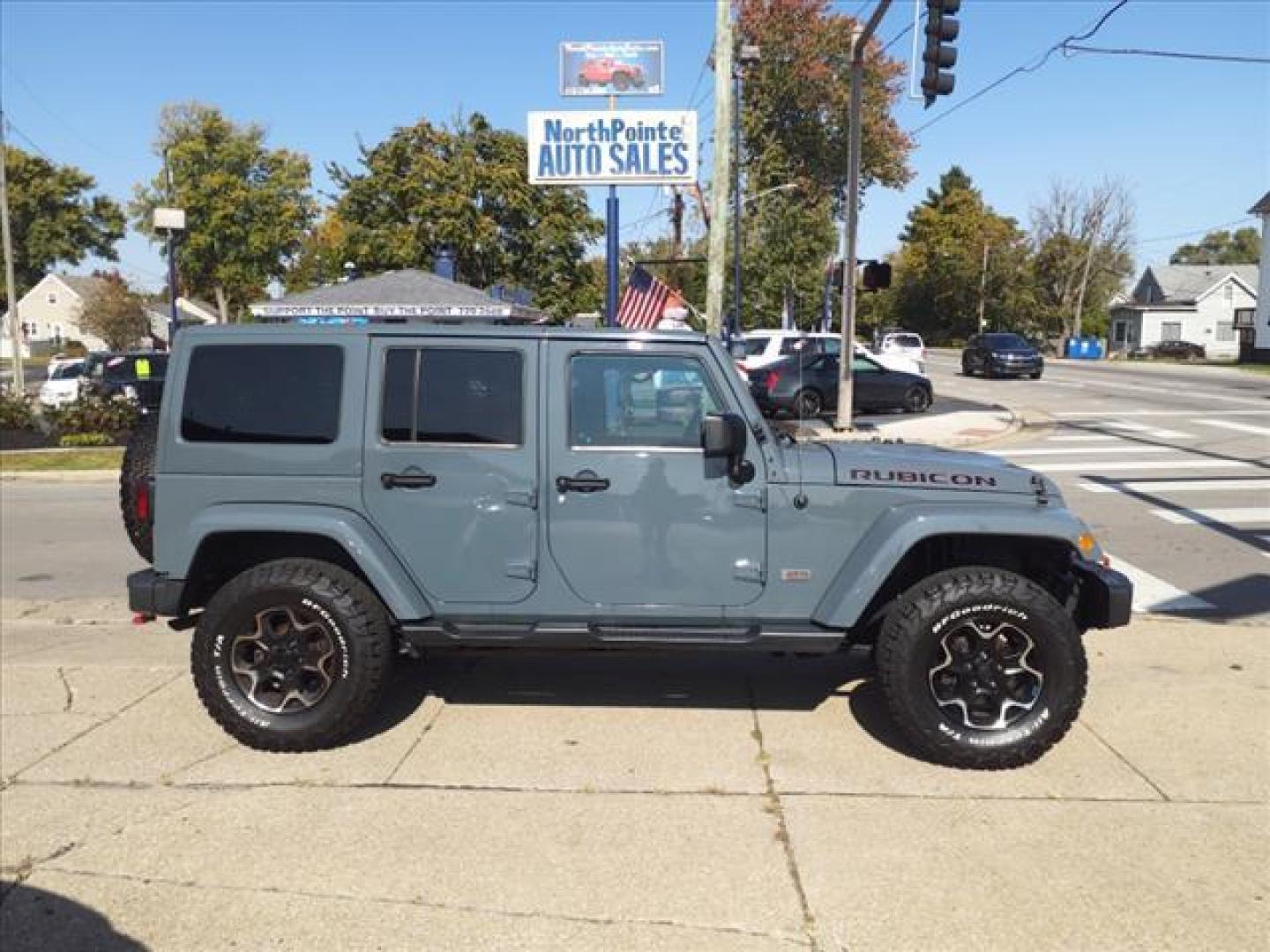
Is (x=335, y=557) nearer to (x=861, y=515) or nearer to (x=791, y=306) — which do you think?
(x=861, y=515)

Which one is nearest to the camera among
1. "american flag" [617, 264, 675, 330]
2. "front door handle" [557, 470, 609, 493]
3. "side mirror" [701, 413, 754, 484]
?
"side mirror" [701, 413, 754, 484]

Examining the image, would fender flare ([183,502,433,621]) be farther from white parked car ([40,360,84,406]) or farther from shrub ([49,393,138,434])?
white parked car ([40,360,84,406])

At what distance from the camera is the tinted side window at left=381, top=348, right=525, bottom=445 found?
4246mm

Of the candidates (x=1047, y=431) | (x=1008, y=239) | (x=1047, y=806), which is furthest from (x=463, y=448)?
(x=1008, y=239)

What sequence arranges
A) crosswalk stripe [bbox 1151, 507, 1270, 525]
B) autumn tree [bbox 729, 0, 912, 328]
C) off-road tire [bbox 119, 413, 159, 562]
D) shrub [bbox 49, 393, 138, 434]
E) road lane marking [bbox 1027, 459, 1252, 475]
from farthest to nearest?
autumn tree [bbox 729, 0, 912, 328], shrub [bbox 49, 393, 138, 434], road lane marking [bbox 1027, 459, 1252, 475], crosswalk stripe [bbox 1151, 507, 1270, 525], off-road tire [bbox 119, 413, 159, 562]

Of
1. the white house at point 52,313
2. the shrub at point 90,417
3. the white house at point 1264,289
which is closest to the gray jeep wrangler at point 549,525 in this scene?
the shrub at point 90,417

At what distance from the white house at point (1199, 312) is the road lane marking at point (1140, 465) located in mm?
60461

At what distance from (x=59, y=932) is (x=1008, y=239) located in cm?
7382

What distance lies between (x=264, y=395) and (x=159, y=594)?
97cm

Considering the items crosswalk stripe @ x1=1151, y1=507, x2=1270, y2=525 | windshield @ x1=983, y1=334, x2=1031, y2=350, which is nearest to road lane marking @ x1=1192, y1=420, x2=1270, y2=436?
crosswalk stripe @ x1=1151, y1=507, x2=1270, y2=525

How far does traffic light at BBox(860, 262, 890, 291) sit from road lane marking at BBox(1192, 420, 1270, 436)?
7.05m

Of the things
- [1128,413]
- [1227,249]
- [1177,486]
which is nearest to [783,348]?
[1128,413]

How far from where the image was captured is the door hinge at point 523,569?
Result: 4.22 metres

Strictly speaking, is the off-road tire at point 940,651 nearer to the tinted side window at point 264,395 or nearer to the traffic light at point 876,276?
the tinted side window at point 264,395
